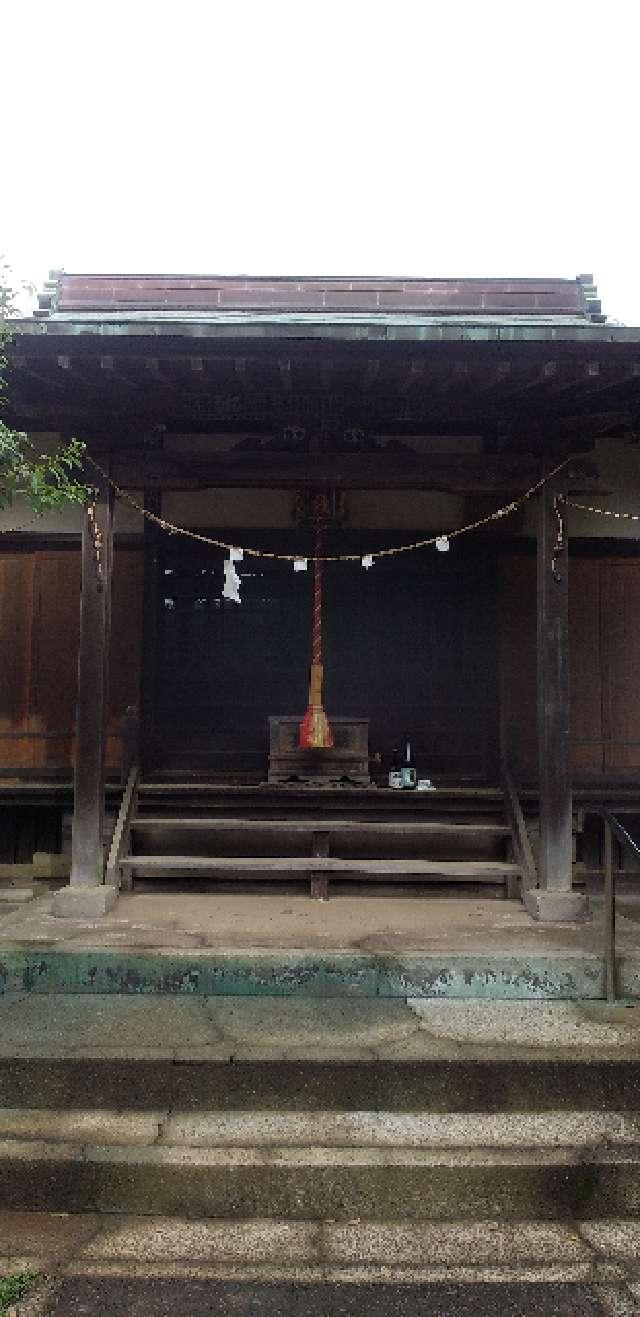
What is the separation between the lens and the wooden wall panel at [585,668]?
353 inches

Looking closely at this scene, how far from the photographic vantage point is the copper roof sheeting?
1077cm

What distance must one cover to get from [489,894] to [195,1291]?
5.40 meters

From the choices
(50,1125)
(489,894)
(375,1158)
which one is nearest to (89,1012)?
(50,1125)

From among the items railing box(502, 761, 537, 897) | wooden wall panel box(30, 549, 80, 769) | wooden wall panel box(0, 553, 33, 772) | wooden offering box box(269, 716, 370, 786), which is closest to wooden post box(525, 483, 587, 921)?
railing box(502, 761, 537, 897)

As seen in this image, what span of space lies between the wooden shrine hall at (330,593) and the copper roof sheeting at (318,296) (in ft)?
0.18

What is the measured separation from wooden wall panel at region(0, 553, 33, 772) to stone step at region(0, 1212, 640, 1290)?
5.61 m

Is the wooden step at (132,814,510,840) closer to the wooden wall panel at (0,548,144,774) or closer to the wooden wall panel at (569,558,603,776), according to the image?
the wooden wall panel at (0,548,144,774)

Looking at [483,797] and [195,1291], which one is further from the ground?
[483,797]

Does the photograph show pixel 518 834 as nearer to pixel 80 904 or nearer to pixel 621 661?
pixel 621 661

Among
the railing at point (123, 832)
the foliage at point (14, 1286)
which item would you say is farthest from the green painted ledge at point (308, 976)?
the foliage at point (14, 1286)

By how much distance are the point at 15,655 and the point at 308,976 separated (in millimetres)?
5179

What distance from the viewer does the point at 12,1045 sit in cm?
460

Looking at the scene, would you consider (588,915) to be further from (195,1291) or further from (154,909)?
(195,1291)

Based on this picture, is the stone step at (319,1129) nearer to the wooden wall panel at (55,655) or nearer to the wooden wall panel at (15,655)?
A: the wooden wall panel at (55,655)
